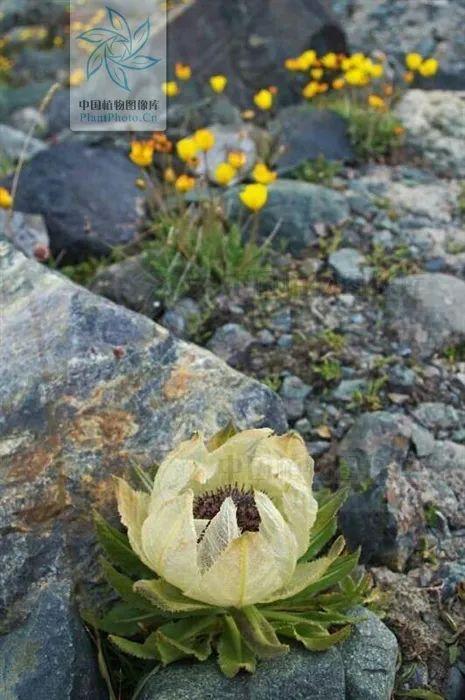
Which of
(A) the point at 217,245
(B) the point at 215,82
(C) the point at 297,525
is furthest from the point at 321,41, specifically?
(C) the point at 297,525

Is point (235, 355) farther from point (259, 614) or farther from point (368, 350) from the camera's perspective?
point (259, 614)

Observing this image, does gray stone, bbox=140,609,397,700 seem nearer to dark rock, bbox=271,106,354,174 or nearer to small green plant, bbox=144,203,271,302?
small green plant, bbox=144,203,271,302

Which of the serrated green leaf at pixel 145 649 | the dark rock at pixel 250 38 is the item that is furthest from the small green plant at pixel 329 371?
the dark rock at pixel 250 38

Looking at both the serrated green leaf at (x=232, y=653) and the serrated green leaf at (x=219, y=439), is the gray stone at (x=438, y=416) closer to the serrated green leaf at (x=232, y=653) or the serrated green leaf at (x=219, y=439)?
the serrated green leaf at (x=219, y=439)

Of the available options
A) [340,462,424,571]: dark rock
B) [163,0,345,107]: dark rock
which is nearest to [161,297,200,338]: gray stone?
[340,462,424,571]: dark rock

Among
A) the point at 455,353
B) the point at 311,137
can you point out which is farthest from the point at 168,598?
the point at 311,137

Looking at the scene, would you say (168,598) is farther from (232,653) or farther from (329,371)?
(329,371)
